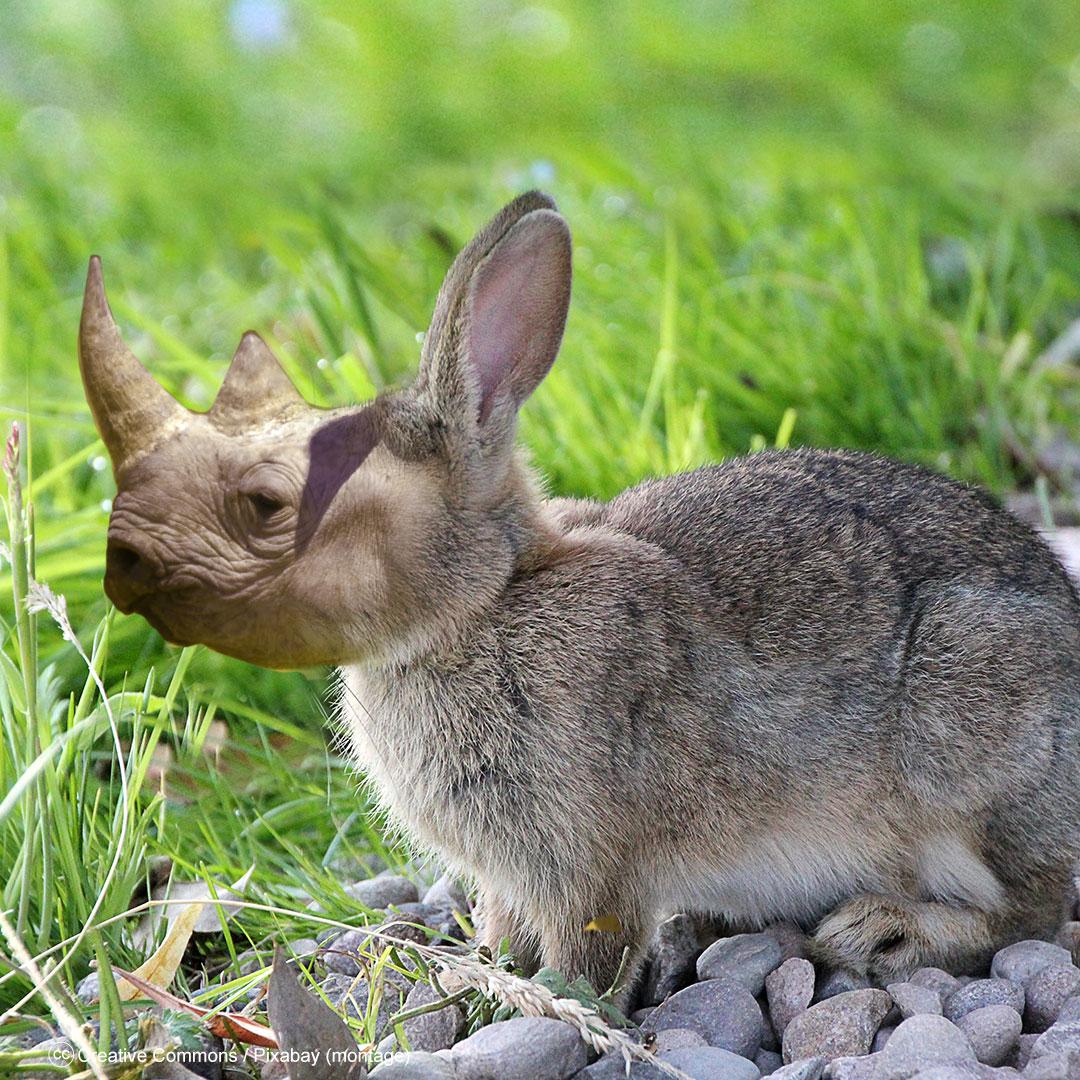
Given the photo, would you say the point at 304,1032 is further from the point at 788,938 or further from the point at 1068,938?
the point at 1068,938

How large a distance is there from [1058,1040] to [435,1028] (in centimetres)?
119

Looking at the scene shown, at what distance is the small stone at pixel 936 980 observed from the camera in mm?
3369

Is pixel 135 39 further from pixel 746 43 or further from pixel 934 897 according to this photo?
pixel 934 897

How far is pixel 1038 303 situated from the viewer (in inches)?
243

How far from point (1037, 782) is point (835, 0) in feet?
→ 21.0

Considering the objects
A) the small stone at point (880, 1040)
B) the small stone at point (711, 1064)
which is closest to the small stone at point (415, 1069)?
the small stone at point (711, 1064)

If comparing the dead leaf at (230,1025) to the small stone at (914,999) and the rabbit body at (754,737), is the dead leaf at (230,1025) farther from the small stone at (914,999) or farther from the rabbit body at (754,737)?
the small stone at (914,999)

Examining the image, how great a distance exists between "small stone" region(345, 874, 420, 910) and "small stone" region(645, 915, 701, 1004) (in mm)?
689

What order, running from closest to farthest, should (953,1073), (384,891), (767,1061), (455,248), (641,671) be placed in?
(953,1073), (767,1061), (641,671), (384,891), (455,248)

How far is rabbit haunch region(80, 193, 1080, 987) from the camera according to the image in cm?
324

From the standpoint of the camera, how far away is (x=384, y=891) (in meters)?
3.96

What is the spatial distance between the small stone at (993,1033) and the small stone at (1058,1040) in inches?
1.9

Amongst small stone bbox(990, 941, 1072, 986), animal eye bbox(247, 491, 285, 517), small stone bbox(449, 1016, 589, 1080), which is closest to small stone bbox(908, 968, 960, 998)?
small stone bbox(990, 941, 1072, 986)

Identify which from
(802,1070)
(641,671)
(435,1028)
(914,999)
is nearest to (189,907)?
(435,1028)
